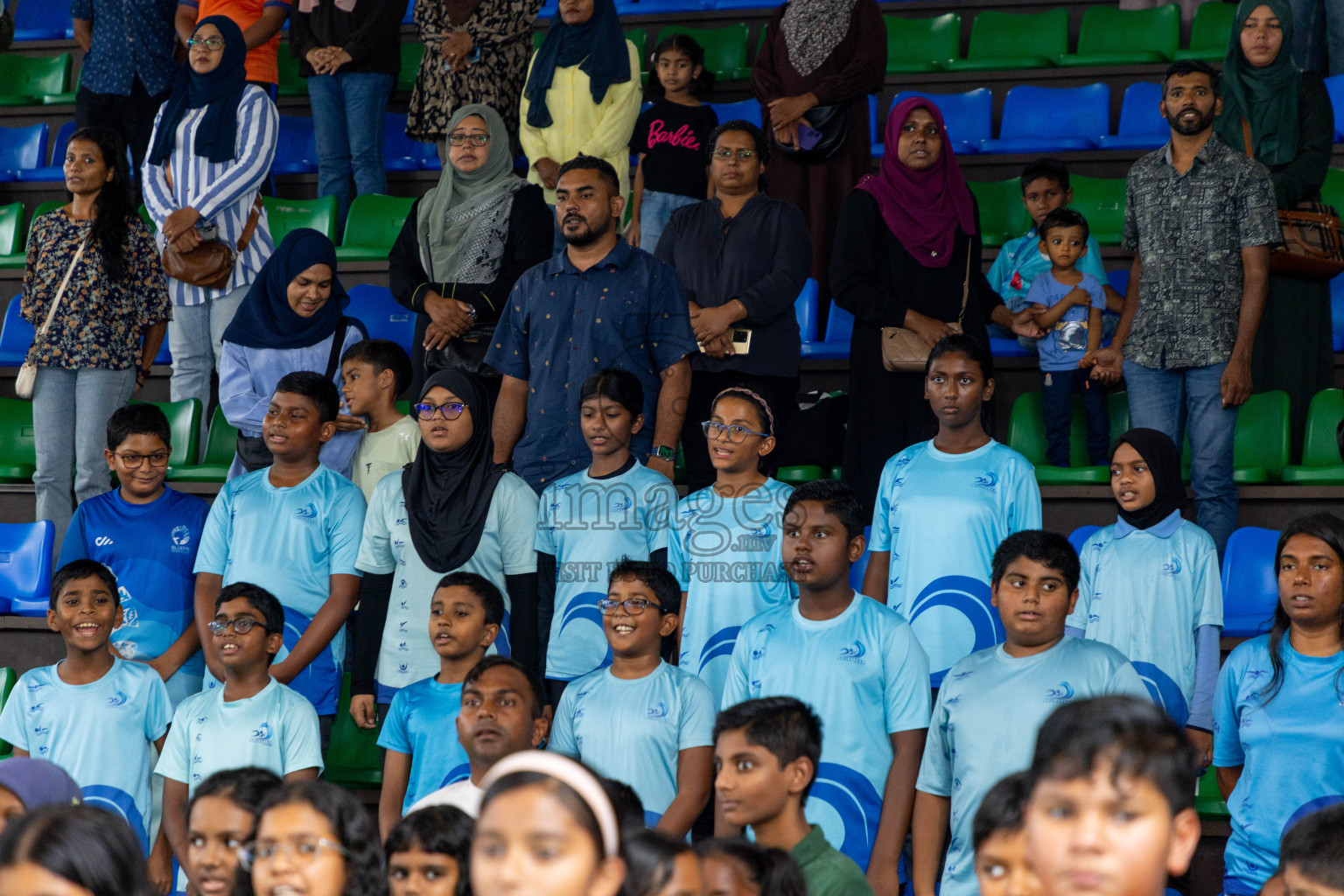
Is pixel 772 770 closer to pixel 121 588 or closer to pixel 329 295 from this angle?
pixel 121 588

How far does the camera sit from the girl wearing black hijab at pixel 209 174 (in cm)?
566

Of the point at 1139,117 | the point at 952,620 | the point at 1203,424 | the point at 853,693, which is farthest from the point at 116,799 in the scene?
the point at 1139,117

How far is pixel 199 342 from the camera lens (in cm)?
572

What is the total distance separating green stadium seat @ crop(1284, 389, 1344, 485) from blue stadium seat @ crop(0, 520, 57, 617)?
4.48m

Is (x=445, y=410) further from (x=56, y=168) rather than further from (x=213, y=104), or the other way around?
(x=56, y=168)

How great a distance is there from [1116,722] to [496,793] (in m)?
0.78

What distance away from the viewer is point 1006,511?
12.7 feet

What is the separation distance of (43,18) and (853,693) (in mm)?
7994

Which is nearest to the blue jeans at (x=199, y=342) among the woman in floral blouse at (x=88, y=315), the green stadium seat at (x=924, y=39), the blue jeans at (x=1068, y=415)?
the woman in floral blouse at (x=88, y=315)

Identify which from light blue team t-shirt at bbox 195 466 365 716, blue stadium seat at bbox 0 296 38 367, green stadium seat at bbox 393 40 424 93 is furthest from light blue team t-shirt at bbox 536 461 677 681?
green stadium seat at bbox 393 40 424 93

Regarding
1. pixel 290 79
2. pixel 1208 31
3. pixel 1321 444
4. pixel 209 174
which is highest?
pixel 1208 31

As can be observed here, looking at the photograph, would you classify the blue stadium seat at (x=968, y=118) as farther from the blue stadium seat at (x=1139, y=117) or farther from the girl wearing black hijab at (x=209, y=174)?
the girl wearing black hijab at (x=209, y=174)

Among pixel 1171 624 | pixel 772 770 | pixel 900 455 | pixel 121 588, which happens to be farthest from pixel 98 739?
pixel 1171 624

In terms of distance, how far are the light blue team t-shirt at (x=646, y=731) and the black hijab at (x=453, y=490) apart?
2.32ft
